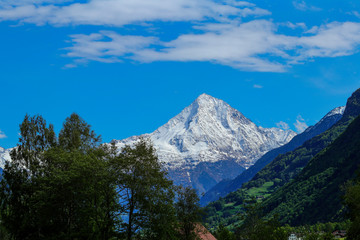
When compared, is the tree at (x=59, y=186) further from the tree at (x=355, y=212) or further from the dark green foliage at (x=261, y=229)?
the tree at (x=355, y=212)

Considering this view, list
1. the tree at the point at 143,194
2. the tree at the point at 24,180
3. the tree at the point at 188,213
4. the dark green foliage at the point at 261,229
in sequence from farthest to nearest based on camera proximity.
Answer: the tree at the point at 188,213, the dark green foliage at the point at 261,229, the tree at the point at 24,180, the tree at the point at 143,194

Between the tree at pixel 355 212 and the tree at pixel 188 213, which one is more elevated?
the tree at pixel 188 213

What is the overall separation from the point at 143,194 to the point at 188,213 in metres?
32.9

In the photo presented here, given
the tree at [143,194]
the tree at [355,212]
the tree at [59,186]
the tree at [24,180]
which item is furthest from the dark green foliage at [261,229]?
the tree at [24,180]

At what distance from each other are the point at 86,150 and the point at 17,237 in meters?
19.1

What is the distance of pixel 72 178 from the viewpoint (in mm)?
67562

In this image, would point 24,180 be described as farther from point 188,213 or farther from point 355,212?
point 355,212

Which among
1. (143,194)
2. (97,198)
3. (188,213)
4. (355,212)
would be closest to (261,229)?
(188,213)

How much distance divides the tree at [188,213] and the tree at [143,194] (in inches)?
1037

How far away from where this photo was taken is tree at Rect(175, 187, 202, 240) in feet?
308

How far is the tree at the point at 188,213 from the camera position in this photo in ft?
308

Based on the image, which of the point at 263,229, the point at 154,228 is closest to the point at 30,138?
the point at 154,228

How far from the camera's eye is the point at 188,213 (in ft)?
313

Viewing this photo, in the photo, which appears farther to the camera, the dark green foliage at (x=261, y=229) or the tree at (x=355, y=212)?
the dark green foliage at (x=261, y=229)
